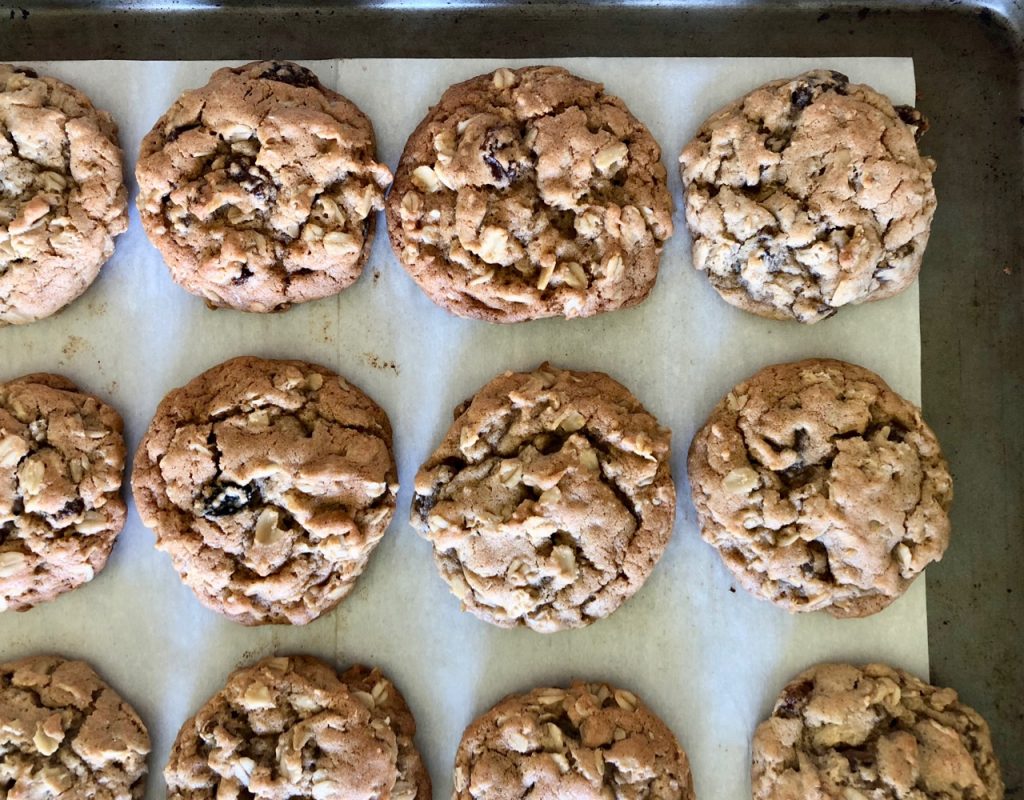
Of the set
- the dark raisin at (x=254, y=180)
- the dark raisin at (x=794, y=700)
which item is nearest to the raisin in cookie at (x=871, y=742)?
the dark raisin at (x=794, y=700)

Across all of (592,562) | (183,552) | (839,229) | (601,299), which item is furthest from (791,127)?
(183,552)

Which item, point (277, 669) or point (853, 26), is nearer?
point (277, 669)

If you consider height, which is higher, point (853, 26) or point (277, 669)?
point (853, 26)

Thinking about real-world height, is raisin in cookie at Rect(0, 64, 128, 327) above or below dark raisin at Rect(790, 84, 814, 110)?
below

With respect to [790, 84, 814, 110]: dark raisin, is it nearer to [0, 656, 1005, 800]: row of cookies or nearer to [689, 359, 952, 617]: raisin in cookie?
[689, 359, 952, 617]: raisin in cookie

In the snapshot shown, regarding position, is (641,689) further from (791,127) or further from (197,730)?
(791,127)

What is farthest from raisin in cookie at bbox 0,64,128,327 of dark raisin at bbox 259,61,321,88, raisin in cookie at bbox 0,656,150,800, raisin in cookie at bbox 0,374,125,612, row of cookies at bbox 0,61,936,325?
raisin in cookie at bbox 0,656,150,800

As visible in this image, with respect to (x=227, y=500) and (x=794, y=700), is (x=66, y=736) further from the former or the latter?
(x=794, y=700)
